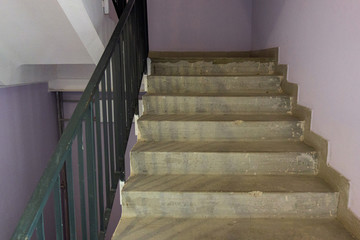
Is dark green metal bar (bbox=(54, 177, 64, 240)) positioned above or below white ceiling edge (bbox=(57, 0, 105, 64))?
below

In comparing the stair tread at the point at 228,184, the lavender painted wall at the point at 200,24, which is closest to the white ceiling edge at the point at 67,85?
the lavender painted wall at the point at 200,24

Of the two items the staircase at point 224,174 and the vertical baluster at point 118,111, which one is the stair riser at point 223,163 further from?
the vertical baluster at point 118,111

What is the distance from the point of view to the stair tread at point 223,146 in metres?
1.94

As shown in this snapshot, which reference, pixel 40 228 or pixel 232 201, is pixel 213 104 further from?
pixel 40 228

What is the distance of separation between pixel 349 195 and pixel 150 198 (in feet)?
3.53

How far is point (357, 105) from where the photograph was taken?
143cm

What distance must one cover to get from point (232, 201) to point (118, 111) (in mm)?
872

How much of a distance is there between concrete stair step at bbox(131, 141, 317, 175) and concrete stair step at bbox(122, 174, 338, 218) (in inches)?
7.0

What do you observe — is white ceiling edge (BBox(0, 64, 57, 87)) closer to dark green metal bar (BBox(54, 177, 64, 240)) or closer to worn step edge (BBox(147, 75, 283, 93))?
worn step edge (BBox(147, 75, 283, 93))

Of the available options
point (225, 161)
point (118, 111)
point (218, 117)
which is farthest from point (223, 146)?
point (118, 111)

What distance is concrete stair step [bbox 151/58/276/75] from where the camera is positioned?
289 cm

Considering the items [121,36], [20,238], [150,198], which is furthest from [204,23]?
[20,238]

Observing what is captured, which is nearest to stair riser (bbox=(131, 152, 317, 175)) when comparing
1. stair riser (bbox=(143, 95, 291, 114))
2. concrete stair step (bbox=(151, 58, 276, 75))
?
stair riser (bbox=(143, 95, 291, 114))

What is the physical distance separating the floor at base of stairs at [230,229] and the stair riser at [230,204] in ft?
0.12
